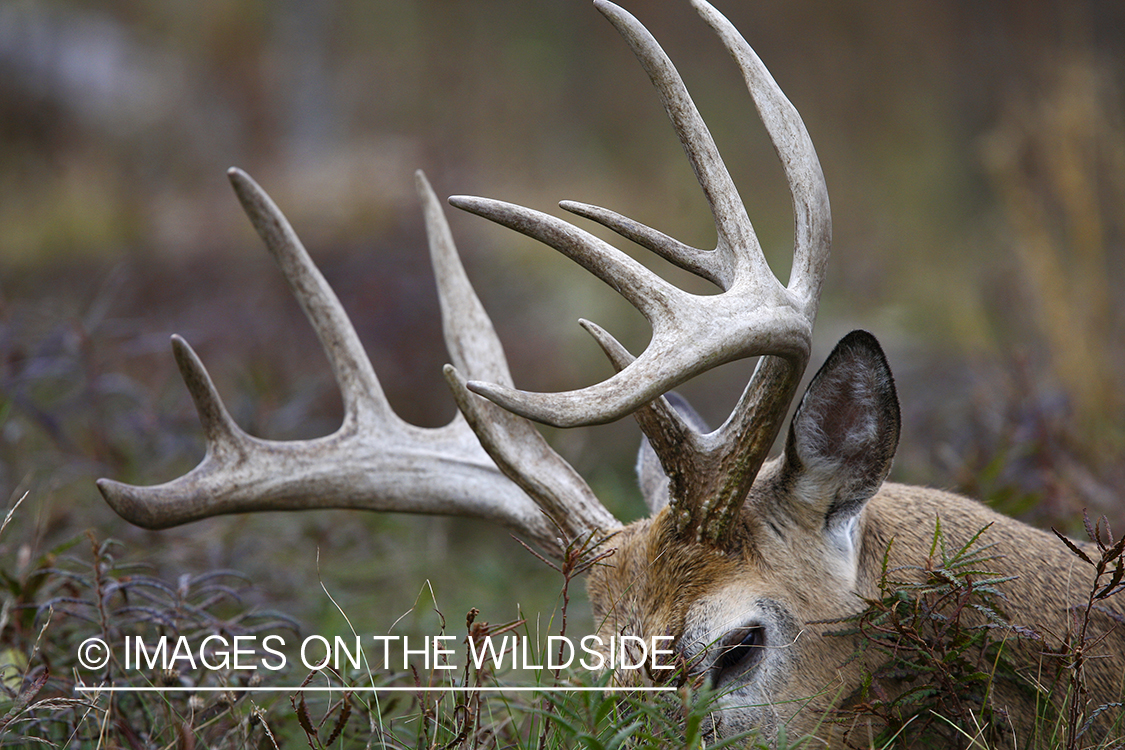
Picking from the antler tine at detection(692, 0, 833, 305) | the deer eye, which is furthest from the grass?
the antler tine at detection(692, 0, 833, 305)

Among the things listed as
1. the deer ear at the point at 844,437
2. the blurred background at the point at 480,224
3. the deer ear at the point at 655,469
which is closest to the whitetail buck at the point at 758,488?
the deer ear at the point at 844,437

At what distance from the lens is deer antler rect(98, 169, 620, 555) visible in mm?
2670

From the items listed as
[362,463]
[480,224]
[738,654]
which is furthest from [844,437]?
[480,224]

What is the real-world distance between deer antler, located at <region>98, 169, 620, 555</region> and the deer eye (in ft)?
1.70

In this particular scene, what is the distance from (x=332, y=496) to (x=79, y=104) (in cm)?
1436

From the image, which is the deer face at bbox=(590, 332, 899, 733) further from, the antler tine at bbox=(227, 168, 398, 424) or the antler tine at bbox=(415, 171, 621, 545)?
the antler tine at bbox=(227, 168, 398, 424)

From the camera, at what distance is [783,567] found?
7.49 feet

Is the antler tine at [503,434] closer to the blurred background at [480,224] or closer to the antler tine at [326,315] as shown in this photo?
the antler tine at [326,315]

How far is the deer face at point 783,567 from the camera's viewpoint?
2193 millimetres

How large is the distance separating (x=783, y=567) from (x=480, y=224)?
7600 mm

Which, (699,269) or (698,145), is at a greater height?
(698,145)

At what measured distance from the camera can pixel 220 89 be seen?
56.0ft

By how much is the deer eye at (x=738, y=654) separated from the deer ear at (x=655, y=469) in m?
0.68

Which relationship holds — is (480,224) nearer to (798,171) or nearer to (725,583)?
(798,171)
